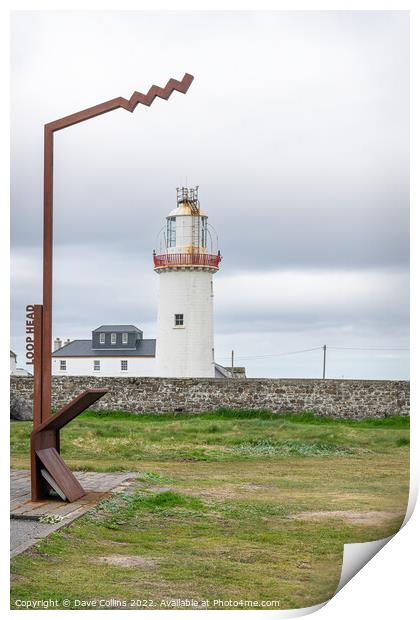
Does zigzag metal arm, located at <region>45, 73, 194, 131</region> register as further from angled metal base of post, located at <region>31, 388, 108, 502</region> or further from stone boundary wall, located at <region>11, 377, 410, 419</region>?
stone boundary wall, located at <region>11, 377, 410, 419</region>

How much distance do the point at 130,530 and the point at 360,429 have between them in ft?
21.2

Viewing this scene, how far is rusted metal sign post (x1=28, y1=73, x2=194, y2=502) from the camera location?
4781 mm

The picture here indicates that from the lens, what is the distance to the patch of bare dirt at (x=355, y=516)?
4371 mm

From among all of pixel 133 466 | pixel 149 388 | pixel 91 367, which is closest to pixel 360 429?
pixel 149 388

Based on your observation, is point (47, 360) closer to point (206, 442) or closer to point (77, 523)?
point (77, 523)

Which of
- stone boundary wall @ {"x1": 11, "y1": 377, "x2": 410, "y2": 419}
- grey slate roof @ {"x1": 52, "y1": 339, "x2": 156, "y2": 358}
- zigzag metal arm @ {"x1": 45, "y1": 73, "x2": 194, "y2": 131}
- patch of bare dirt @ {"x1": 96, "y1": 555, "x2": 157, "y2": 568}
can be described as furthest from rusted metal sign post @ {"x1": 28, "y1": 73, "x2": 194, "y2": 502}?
grey slate roof @ {"x1": 52, "y1": 339, "x2": 156, "y2": 358}

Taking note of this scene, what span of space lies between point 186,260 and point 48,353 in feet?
27.3

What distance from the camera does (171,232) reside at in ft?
43.4

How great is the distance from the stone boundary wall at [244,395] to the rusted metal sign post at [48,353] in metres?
7.29

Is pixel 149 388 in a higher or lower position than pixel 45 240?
lower

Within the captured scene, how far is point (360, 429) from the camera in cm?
1079

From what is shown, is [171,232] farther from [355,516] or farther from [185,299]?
[355,516]

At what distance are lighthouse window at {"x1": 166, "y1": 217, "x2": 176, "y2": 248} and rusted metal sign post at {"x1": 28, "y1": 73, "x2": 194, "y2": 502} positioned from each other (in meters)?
8.10

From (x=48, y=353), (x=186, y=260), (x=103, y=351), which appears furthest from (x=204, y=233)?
(x=48, y=353)
